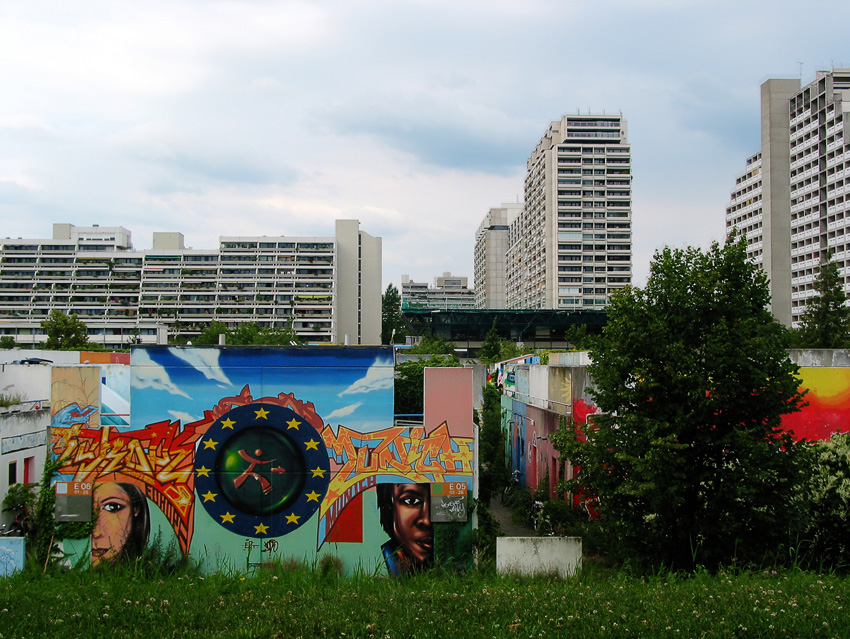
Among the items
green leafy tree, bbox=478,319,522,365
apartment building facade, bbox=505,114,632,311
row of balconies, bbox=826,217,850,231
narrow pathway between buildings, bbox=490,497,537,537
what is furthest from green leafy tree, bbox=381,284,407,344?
narrow pathway between buildings, bbox=490,497,537,537

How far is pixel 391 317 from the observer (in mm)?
119000

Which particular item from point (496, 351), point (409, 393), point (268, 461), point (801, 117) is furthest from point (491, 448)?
point (801, 117)

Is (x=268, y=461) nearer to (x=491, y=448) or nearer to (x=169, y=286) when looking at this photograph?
(x=491, y=448)

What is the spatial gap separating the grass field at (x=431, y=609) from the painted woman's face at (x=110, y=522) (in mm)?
4950

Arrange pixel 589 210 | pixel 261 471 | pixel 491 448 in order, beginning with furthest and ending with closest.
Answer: pixel 589 210 → pixel 491 448 → pixel 261 471

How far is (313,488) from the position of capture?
15.0 meters

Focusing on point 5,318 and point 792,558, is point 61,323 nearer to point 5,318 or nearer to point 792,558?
point 5,318

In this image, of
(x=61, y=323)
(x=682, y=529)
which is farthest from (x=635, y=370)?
(x=61, y=323)

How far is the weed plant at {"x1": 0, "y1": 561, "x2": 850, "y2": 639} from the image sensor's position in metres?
7.71

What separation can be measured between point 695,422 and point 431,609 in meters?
6.55

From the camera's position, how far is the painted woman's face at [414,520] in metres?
14.9

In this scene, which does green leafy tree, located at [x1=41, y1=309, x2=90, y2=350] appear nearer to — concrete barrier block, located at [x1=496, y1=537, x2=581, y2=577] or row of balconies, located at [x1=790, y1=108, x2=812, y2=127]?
concrete barrier block, located at [x1=496, y1=537, x2=581, y2=577]

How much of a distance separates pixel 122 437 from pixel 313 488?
4749 mm

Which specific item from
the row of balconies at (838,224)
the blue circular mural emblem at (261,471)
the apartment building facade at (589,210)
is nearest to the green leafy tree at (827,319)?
the row of balconies at (838,224)
